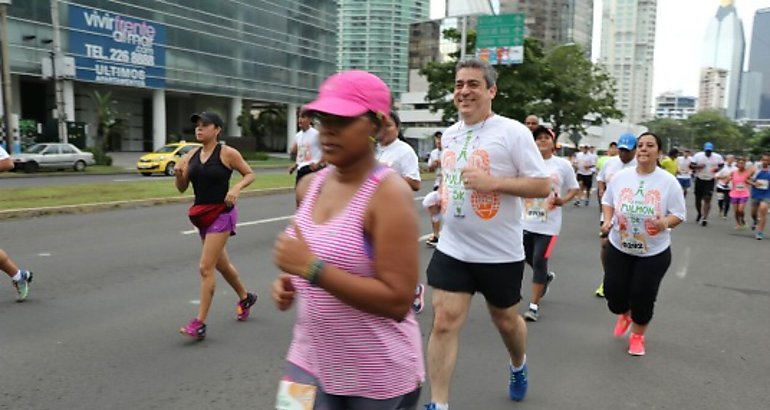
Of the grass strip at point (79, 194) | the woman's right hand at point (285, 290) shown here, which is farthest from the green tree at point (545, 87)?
the woman's right hand at point (285, 290)

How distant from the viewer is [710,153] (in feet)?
48.3

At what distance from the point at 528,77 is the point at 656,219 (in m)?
30.0

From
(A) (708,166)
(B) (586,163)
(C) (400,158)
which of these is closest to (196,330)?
(C) (400,158)

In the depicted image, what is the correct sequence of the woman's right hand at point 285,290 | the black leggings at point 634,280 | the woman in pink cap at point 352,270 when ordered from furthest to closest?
1. the black leggings at point 634,280
2. the woman's right hand at point 285,290
3. the woman in pink cap at point 352,270

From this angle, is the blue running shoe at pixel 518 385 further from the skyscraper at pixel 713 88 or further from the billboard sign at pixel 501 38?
the skyscraper at pixel 713 88

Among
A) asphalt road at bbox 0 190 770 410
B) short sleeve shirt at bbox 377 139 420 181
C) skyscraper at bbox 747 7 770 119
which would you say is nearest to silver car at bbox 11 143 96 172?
asphalt road at bbox 0 190 770 410

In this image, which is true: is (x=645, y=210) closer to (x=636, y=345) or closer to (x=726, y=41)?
(x=636, y=345)

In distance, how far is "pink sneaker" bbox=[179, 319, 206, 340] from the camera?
4.64 meters

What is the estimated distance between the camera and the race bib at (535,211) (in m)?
5.59

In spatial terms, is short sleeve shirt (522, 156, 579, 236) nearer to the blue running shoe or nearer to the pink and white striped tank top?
the blue running shoe

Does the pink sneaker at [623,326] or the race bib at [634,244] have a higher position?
the race bib at [634,244]

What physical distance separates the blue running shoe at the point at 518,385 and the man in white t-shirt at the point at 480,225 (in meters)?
0.24

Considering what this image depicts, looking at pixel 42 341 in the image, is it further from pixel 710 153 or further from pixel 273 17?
pixel 273 17

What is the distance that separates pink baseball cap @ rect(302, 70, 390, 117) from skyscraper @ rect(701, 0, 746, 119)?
101783mm
